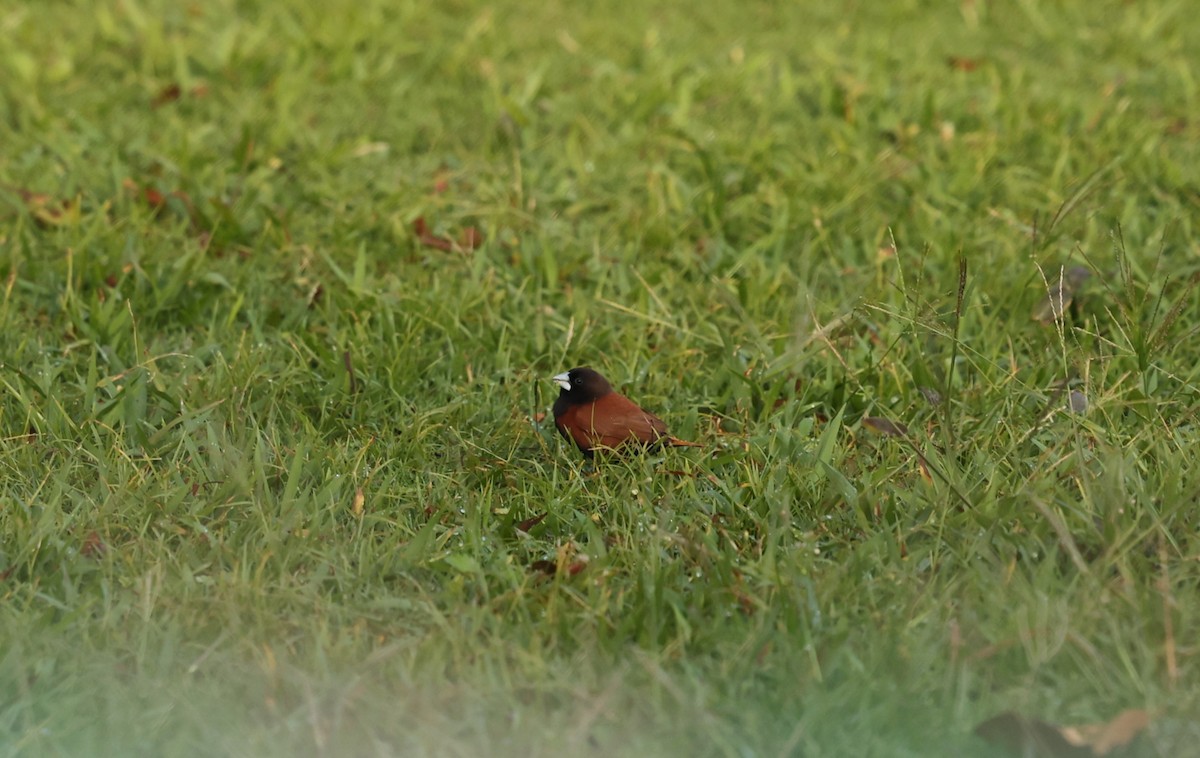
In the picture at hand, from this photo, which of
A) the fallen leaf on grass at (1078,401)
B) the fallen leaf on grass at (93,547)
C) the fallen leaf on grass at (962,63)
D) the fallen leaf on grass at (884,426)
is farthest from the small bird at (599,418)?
the fallen leaf on grass at (962,63)

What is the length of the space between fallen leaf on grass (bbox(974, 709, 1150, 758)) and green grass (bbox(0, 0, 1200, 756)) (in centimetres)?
7

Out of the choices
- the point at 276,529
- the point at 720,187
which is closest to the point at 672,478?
the point at 276,529

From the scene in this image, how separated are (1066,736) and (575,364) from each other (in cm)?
199

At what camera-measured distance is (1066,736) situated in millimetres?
2367

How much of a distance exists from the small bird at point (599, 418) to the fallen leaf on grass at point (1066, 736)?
1226 mm

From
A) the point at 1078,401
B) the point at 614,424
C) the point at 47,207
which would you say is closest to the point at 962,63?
the point at 1078,401

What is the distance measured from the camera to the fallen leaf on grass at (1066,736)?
2367mm

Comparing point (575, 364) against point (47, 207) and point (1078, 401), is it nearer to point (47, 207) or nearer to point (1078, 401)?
point (1078, 401)

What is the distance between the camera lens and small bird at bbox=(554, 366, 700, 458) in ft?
11.1

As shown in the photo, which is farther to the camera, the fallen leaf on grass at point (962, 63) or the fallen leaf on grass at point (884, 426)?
the fallen leaf on grass at point (962, 63)

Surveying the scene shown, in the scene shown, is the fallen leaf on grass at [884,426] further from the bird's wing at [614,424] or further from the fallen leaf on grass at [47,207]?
the fallen leaf on grass at [47,207]

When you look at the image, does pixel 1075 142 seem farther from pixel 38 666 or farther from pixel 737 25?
pixel 38 666

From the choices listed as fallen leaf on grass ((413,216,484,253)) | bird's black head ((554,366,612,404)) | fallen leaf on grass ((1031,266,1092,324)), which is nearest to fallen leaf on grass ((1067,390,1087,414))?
fallen leaf on grass ((1031,266,1092,324))

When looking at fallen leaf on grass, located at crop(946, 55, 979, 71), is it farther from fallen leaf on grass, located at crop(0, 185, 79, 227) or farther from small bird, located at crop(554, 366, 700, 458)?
fallen leaf on grass, located at crop(0, 185, 79, 227)
